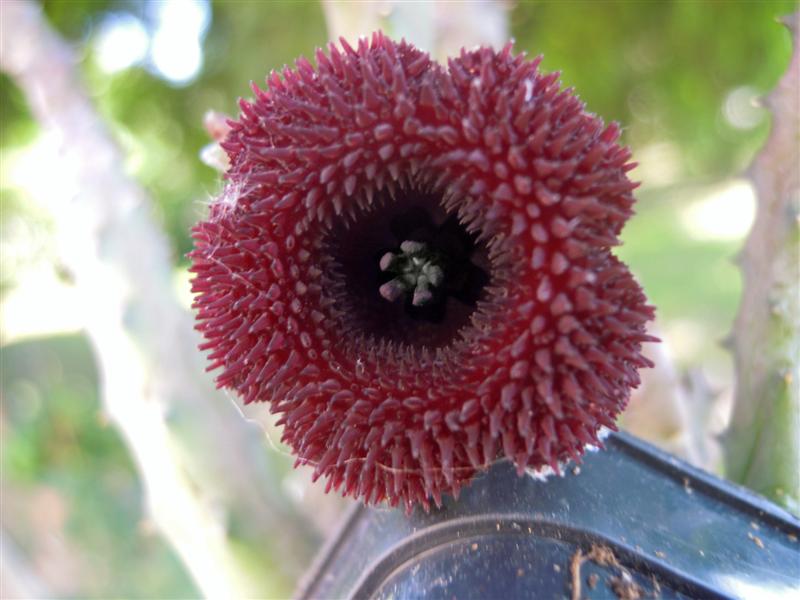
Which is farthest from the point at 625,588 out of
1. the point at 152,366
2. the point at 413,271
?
the point at 152,366

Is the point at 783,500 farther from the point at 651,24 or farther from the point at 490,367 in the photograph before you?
the point at 651,24

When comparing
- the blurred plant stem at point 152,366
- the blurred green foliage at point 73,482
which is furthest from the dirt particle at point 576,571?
the blurred green foliage at point 73,482

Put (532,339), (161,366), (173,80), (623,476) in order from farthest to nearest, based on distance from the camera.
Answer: (173,80) < (161,366) < (623,476) < (532,339)

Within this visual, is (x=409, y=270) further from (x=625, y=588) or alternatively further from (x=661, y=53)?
(x=661, y=53)

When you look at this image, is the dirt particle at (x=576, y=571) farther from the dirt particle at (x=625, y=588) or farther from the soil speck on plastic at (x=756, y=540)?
the soil speck on plastic at (x=756, y=540)

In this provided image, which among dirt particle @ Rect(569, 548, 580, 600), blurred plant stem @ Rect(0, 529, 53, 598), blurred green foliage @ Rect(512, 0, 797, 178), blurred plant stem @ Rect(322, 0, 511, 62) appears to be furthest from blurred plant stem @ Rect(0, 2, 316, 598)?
blurred green foliage @ Rect(512, 0, 797, 178)

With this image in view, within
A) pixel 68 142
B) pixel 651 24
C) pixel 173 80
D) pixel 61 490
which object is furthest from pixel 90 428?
pixel 651 24

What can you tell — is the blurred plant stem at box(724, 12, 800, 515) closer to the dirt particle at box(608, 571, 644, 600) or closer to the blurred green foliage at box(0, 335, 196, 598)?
the dirt particle at box(608, 571, 644, 600)
